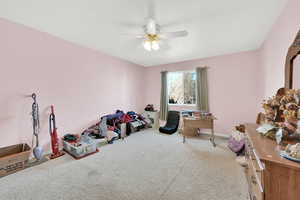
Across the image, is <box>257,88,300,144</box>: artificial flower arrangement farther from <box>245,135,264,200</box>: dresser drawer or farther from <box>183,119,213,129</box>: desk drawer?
<box>183,119,213,129</box>: desk drawer

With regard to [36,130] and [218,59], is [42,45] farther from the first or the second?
[218,59]

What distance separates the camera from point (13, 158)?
81.1 inches

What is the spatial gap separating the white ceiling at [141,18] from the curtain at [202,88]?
1.17m

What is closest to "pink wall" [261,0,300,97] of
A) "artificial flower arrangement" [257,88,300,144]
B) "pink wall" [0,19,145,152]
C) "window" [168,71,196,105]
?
"artificial flower arrangement" [257,88,300,144]

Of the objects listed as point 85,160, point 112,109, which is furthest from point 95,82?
point 85,160

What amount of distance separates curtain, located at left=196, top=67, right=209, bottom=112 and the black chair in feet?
2.80

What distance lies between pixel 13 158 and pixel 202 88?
4662 mm

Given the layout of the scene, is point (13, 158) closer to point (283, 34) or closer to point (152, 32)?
point (152, 32)

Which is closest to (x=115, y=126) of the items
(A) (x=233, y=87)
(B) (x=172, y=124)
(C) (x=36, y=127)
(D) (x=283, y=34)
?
(C) (x=36, y=127)

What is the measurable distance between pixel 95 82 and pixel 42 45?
1.36 m

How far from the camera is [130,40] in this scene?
113 inches

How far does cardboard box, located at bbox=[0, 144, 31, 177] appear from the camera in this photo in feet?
6.52

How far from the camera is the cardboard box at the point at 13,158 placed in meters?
1.99

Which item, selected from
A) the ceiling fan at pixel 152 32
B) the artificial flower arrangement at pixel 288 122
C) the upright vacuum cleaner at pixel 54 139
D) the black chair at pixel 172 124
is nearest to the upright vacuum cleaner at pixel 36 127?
the upright vacuum cleaner at pixel 54 139
